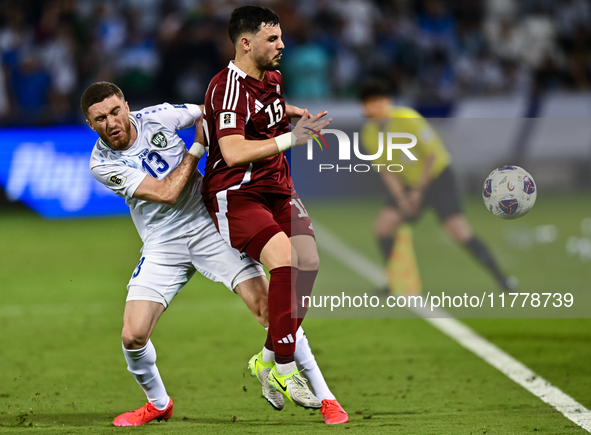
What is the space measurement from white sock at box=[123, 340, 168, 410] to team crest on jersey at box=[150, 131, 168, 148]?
3.81ft

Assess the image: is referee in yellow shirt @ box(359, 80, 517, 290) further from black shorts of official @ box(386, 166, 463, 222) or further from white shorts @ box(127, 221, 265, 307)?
white shorts @ box(127, 221, 265, 307)

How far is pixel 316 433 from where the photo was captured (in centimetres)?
434

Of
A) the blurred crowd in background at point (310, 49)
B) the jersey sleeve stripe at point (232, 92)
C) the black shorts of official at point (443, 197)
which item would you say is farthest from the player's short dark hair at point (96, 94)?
the blurred crowd in background at point (310, 49)

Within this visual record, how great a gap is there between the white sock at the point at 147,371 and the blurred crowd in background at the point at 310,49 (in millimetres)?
9254

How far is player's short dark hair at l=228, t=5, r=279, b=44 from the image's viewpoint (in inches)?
177

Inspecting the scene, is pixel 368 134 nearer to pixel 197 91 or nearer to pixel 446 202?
pixel 446 202

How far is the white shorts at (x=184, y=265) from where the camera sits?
4.84 m

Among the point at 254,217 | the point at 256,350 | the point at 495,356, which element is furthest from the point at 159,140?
the point at 495,356

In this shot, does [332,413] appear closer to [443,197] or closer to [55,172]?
[443,197]

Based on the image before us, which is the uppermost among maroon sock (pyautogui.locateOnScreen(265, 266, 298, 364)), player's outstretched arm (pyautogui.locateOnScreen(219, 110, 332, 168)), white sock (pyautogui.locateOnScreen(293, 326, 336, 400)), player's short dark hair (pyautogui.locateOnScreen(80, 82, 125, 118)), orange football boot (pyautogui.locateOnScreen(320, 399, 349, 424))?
player's short dark hair (pyautogui.locateOnScreen(80, 82, 125, 118))

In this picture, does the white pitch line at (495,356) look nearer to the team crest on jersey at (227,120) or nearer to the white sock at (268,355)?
the white sock at (268,355)

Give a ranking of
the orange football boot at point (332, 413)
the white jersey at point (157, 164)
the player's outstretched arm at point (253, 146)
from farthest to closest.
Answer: the white jersey at point (157, 164)
the orange football boot at point (332, 413)
the player's outstretched arm at point (253, 146)

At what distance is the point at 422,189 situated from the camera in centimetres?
814

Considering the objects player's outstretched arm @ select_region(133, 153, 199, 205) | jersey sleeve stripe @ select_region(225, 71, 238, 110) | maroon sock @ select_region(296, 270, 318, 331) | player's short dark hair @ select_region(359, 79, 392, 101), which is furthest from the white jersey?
player's short dark hair @ select_region(359, 79, 392, 101)
